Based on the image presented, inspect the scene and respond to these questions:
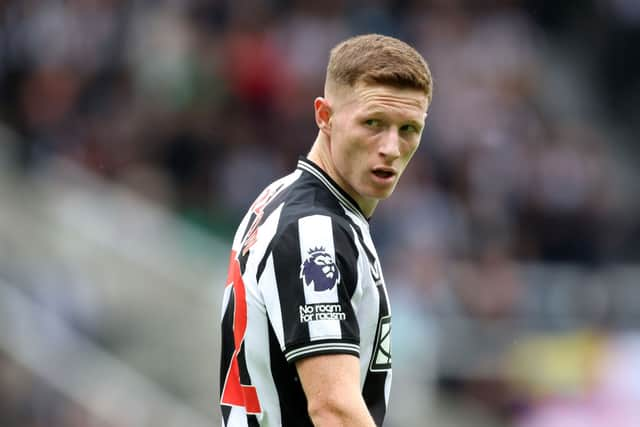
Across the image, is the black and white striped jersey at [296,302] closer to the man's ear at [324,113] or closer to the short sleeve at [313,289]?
the short sleeve at [313,289]

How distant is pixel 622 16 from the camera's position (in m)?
16.5

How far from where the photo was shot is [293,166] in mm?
13500

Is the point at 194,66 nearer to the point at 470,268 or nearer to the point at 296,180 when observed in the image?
the point at 470,268

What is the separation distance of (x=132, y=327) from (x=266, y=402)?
813cm

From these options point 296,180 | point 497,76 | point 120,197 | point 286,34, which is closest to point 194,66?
point 286,34

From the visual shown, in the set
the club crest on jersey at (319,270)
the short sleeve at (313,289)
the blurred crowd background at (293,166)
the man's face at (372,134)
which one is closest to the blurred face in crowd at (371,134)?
the man's face at (372,134)

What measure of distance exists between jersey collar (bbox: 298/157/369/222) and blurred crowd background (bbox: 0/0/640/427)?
24.2 ft

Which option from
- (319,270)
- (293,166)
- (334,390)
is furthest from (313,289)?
(293,166)

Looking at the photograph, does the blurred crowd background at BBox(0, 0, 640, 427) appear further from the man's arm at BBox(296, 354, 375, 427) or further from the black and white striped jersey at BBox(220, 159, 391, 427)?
the man's arm at BBox(296, 354, 375, 427)

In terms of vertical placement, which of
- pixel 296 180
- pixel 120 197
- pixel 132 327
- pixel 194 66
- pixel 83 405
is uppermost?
pixel 194 66

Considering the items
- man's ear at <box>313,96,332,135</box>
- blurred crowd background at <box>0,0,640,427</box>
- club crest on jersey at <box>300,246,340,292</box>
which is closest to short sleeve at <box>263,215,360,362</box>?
club crest on jersey at <box>300,246,340,292</box>

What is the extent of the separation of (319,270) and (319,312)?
0.12m

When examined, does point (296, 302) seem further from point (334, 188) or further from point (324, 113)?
point (324, 113)

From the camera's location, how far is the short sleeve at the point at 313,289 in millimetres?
3891
